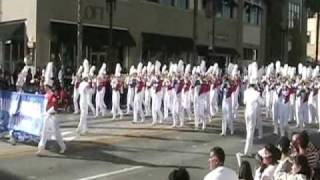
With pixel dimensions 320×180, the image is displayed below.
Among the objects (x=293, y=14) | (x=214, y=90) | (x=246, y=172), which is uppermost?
(x=293, y=14)

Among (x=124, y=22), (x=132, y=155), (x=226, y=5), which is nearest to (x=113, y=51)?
(x=124, y=22)

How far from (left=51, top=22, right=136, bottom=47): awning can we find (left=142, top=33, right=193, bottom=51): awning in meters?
2.48

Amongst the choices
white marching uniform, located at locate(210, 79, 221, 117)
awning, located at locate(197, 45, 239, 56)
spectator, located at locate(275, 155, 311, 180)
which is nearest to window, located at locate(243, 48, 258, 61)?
awning, located at locate(197, 45, 239, 56)

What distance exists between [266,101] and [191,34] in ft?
75.2

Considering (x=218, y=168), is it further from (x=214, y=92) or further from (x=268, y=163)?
(x=214, y=92)

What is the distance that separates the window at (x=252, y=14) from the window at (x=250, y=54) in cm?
256

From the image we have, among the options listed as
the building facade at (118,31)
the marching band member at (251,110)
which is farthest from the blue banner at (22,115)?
the building facade at (118,31)

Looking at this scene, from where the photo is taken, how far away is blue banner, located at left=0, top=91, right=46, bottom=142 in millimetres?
17625

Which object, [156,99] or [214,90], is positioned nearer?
[156,99]

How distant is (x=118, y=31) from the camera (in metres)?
41.5

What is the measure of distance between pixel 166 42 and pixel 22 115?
95.0 ft

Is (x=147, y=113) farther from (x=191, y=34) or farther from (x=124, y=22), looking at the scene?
(x=191, y=34)

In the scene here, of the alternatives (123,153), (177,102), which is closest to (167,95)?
(177,102)

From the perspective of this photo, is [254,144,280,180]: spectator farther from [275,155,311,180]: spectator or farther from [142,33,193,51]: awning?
[142,33,193,51]: awning
